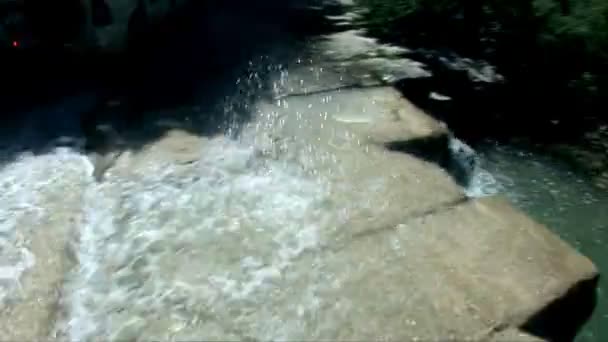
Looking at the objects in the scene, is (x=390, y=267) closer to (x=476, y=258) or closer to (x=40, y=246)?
(x=476, y=258)

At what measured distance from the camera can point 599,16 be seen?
4383 millimetres

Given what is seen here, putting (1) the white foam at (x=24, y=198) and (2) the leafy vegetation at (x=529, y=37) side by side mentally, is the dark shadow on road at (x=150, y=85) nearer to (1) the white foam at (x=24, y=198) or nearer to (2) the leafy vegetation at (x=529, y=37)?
(1) the white foam at (x=24, y=198)

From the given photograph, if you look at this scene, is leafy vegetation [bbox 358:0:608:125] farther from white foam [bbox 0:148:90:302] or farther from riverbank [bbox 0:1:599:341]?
white foam [bbox 0:148:90:302]

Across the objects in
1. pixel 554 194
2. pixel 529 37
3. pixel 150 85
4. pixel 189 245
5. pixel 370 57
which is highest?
pixel 529 37

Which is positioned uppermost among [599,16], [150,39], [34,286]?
[599,16]

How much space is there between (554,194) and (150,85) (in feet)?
10.4

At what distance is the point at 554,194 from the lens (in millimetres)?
3764

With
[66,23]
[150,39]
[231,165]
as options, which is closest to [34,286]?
[231,165]

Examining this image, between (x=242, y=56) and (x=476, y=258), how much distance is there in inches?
147

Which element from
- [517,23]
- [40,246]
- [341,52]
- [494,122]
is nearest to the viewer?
[40,246]

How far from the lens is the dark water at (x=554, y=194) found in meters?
3.35

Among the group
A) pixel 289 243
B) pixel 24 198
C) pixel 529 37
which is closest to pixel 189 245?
pixel 289 243

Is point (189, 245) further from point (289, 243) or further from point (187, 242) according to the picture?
point (289, 243)

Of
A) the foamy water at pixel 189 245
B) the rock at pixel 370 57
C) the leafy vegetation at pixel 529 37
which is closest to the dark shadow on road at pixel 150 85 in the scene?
the rock at pixel 370 57
